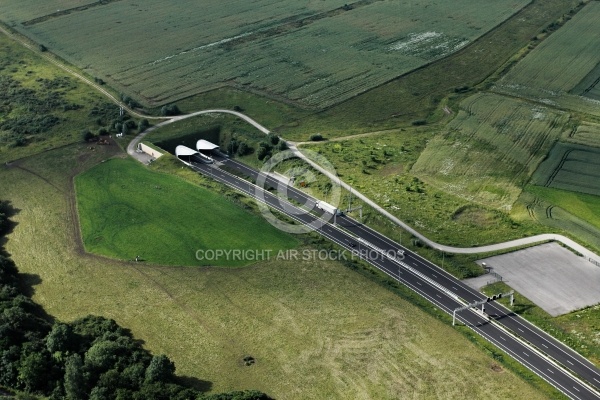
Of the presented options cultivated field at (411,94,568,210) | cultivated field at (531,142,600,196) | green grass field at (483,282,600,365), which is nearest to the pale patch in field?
cultivated field at (411,94,568,210)

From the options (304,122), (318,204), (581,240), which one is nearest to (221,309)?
(318,204)

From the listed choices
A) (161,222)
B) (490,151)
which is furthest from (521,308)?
(161,222)

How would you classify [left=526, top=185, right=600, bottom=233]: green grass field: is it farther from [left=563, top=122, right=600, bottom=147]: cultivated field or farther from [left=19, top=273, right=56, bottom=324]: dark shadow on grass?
[left=19, top=273, right=56, bottom=324]: dark shadow on grass

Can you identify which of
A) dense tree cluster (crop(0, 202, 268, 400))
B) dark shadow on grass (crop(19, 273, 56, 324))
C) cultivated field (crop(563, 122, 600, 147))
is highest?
cultivated field (crop(563, 122, 600, 147))

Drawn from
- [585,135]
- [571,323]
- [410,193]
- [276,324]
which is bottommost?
[276,324]

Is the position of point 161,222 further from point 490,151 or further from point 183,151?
point 490,151

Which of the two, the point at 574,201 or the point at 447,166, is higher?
the point at 574,201

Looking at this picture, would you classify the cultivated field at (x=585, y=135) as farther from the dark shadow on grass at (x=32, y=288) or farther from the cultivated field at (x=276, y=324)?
the dark shadow on grass at (x=32, y=288)

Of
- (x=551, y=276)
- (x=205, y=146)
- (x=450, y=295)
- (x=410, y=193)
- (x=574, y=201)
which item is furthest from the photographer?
(x=205, y=146)
